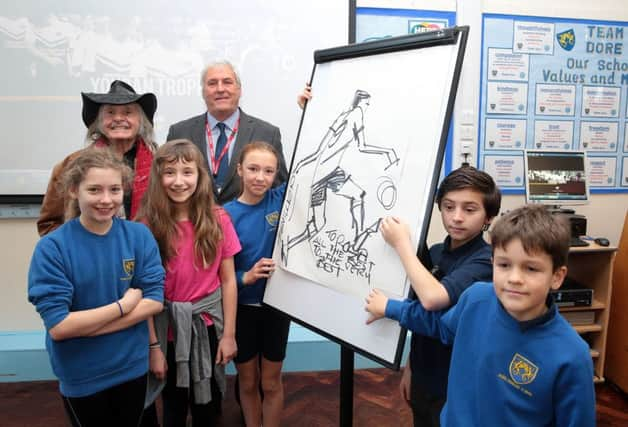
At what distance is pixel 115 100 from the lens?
5.93 ft

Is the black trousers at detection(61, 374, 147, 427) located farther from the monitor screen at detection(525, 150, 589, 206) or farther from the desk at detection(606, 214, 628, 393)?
the desk at detection(606, 214, 628, 393)

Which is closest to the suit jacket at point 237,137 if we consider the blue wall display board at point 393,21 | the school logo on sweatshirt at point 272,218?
the school logo on sweatshirt at point 272,218

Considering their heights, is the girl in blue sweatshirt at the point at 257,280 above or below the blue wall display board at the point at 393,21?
below

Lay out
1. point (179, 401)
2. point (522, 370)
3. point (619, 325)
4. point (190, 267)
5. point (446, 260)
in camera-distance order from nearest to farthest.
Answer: point (522, 370) < point (446, 260) < point (190, 267) < point (179, 401) < point (619, 325)

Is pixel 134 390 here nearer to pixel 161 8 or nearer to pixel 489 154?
pixel 161 8

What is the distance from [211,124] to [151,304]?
1068mm

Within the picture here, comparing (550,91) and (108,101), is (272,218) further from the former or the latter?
(550,91)

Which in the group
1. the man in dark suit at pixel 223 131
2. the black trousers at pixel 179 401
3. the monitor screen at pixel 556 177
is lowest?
the black trousers at pixel 179 401

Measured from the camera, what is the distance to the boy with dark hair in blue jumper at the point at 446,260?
1.19 meters

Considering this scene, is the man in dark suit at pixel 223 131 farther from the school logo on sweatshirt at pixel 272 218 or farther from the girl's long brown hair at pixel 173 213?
the girl's long brown hair at pixel 173 213

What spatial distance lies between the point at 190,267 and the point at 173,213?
0.66ft

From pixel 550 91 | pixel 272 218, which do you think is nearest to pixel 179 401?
pixel 272 218

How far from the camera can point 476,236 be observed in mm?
1305

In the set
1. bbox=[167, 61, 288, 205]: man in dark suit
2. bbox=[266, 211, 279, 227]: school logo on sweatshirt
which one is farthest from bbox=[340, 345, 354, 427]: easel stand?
bbox=[167, 61, 288, 205]: man in dark suit
